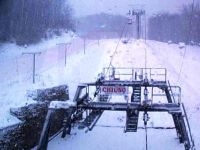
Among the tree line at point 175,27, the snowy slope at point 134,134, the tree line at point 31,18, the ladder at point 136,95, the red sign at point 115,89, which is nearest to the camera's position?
the red sign at point 115,89

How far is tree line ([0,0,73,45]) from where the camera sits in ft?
83.6

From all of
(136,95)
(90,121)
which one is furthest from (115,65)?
(90,121)

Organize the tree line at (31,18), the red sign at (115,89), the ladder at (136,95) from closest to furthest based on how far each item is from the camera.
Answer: the red sign at (115,89) → the ladder at (136,95) → the tree line at (31,18)

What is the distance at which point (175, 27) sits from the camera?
44.2 m

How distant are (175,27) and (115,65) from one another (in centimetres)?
2208

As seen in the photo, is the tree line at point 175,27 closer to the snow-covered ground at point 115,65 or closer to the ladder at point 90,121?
the snow-covered ground at point 115,65

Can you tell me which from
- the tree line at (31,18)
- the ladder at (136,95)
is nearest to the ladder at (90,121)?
the ladder at (136,95)

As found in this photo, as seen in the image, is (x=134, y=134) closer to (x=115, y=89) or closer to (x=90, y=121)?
(x=90, y=121)

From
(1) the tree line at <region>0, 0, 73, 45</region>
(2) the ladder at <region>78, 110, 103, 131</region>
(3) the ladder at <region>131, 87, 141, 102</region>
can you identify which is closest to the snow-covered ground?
(2) the ladder at <region>78, 110, 103, 131</region>

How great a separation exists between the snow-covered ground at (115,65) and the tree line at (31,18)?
4.40 metres

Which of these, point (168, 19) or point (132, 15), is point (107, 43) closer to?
point (132, 15)

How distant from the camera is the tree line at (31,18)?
25484 millimetres

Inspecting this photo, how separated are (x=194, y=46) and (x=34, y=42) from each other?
2418 cm

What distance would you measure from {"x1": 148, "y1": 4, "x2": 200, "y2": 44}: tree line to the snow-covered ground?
8.23 feet
